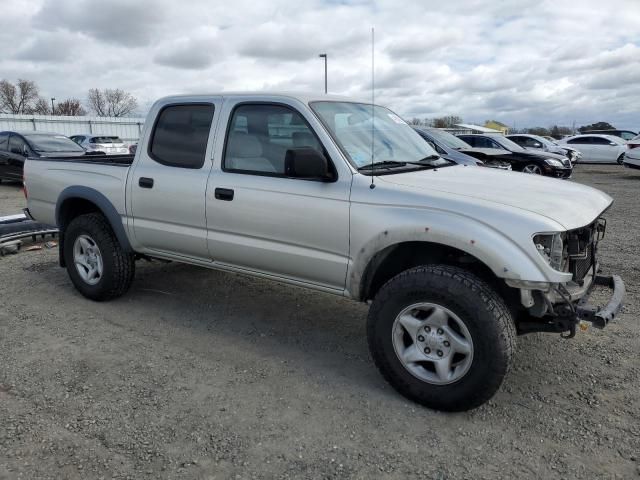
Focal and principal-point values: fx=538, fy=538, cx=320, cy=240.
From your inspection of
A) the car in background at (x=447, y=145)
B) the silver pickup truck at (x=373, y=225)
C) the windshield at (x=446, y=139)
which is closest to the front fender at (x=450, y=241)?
the silver pickup truck at (x=373, y=225)

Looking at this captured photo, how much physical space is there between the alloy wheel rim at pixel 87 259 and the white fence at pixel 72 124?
30178 millimetres

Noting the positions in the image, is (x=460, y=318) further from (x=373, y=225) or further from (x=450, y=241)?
(x=373, y=225)

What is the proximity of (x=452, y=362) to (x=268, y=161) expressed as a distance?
1894mm

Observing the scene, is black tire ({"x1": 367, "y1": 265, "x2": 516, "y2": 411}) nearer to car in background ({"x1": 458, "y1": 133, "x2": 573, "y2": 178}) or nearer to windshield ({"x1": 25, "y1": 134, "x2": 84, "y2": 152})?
car in background ({"x1": 458, "y1": 133, "x2": 573, "y2": 178})

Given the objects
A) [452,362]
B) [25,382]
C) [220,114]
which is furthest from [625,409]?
[25,382]

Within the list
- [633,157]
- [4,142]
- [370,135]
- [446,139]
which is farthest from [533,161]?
[4,142]

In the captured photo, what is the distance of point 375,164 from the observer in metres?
3.73

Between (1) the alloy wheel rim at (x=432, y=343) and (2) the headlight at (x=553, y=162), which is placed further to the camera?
(2) the headlight at (x=553, y=162)

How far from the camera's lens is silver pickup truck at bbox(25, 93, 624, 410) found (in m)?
3.02

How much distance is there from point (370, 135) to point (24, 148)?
1261 cm

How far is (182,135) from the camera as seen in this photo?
445 centimetres

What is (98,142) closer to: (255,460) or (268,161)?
(268,161)

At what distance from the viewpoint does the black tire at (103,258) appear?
4887 mm

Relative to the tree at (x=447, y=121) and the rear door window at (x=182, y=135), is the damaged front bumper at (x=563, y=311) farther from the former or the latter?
the tree at (x=447, y=121)
